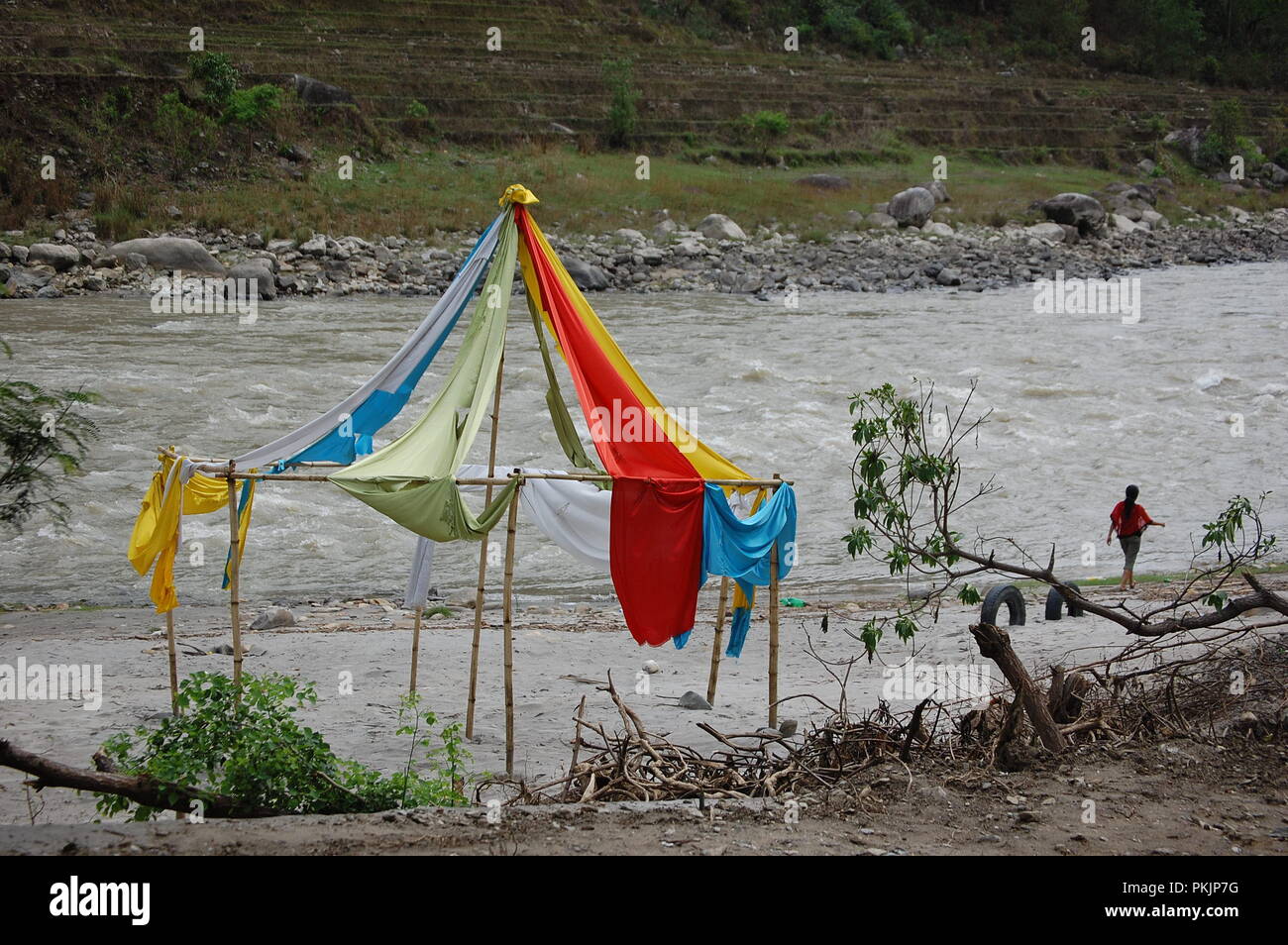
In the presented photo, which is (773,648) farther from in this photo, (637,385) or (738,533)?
(637,385)

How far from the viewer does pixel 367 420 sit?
27.2 ft

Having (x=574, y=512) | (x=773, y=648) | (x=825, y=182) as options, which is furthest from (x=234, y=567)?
(x=825, y=182)

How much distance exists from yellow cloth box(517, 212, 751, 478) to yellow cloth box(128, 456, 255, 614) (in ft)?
7.42

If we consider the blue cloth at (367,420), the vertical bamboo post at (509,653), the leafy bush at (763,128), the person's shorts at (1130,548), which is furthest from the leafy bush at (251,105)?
the vertical bamboo post at (509,653)

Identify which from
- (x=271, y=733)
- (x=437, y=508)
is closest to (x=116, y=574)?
(x=437, y=508)

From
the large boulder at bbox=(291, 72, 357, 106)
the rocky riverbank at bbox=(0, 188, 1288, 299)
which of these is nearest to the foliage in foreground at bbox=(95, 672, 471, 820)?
the rocky riverbank at bbox=(0, 188, 1288, 299)

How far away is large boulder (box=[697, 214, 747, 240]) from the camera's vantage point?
3238cm

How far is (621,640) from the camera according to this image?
10.1m

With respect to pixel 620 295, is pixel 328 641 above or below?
below

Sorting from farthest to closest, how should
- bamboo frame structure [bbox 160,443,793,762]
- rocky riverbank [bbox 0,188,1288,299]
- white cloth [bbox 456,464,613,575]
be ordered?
rocky riverbank [bbox 0,188,1288,299] → white cloth [bbox 456,464,613,575] → bamboo frame structure [bbox 160,443,793,762]

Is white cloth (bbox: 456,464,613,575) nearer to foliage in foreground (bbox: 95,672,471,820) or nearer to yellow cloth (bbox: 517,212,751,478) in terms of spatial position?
yellow cloth (bbox: 517,212,751,478)
